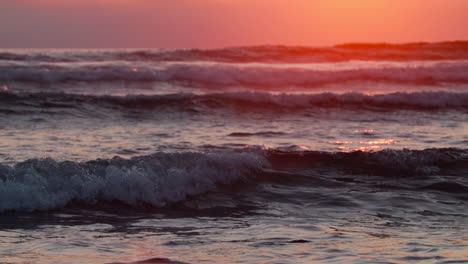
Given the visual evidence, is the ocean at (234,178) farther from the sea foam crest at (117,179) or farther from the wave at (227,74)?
the wave at (227,74)

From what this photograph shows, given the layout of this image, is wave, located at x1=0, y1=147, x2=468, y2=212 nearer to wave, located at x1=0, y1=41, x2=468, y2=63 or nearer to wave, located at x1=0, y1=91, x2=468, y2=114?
wave, located at x1=0, y1=91, x2=468, y2=114

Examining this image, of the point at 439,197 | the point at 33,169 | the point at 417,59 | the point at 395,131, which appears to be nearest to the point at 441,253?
the point at 439,197

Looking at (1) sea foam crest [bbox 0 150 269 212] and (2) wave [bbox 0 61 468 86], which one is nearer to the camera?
(1) sea foam crest [bbox 0 150 269 212]

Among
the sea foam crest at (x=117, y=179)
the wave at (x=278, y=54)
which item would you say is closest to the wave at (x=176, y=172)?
the sea foam crest at (x=117, y=179)

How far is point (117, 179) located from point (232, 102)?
A: 24.7ft

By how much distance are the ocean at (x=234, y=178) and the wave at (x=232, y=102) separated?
46 mm

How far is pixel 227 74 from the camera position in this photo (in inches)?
749

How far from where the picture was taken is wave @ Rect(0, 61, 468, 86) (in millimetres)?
17656

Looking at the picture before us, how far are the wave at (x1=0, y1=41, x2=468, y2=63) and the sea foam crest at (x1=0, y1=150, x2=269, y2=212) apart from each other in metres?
15.9

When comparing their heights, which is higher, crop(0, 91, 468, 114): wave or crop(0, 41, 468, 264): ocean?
crop(0, 91, 468, 114): wave

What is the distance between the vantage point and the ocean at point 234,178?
4.04 meters

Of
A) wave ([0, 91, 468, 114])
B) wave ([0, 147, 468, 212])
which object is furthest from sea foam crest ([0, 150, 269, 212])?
wave ([0, 91, 468, 114])

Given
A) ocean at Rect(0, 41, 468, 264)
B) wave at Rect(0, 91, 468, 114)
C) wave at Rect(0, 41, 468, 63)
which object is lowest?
ocean at Rect(0, 41, 468, 264)

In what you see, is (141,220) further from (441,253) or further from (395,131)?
(395,131)
